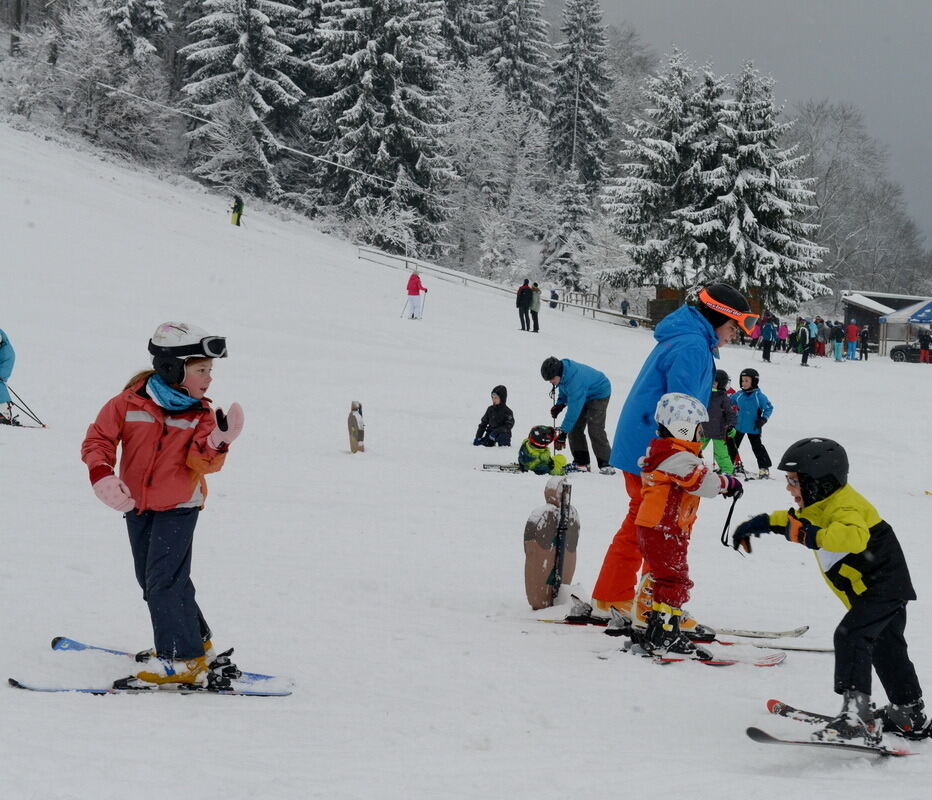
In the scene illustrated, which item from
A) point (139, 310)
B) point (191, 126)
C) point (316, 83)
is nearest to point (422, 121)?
point (316, 83)

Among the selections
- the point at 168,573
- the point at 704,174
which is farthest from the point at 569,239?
the point at 168,573

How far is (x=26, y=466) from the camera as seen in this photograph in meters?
8.38

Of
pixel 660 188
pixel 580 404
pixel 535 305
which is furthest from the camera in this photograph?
pixel 660 188

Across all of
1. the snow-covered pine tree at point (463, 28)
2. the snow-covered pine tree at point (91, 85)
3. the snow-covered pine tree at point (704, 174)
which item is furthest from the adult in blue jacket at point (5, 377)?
the snow-covered pine tree at point (463, 28)

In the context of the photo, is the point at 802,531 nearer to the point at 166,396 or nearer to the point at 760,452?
the point at 166,396

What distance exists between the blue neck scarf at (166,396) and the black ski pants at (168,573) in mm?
436

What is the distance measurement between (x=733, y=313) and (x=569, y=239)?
43.1 metres

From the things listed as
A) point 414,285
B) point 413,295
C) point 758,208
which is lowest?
point 413,295

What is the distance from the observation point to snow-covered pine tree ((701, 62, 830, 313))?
107ft

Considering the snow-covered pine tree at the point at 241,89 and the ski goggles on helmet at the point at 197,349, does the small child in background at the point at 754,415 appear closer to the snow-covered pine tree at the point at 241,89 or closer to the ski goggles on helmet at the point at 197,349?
the ski goggles on helmet at the point at 197,349

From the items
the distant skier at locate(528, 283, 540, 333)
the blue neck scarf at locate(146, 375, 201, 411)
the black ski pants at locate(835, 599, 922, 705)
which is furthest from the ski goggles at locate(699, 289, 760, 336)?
the distant skier at locate(528, 283, 540, 333)

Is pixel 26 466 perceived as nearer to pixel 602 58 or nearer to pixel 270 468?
pixel 270 468

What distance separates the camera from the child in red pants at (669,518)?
436 centimetres

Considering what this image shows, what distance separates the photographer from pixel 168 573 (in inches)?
143
